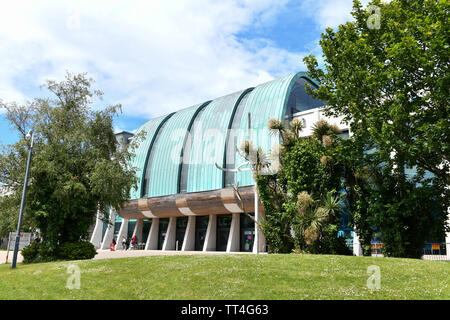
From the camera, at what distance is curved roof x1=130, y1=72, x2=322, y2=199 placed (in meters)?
36.8

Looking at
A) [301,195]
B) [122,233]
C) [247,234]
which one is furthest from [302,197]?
[122,233]

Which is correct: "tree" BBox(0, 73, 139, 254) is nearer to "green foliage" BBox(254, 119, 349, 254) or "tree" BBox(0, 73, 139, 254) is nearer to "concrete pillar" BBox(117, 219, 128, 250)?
"green foliage" BBox(254, 119, 349, 254)

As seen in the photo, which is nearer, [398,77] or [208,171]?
[398,77]

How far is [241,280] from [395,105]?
1013 centimetres

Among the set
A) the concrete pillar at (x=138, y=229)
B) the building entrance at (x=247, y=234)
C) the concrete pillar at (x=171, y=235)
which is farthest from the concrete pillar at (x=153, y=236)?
the building entrance at (x=247, y=234)

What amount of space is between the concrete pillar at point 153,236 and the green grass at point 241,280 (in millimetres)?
29698

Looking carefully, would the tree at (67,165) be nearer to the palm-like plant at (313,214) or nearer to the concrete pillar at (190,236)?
the palm-like plant at (313,214)

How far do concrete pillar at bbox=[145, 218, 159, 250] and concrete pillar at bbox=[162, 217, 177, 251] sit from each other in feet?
8.69

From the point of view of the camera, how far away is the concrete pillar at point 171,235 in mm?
42156

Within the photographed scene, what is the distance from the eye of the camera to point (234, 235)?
120ft

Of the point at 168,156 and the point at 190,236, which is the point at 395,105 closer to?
the point at 190,236

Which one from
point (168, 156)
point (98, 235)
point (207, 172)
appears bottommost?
point (98, 235)

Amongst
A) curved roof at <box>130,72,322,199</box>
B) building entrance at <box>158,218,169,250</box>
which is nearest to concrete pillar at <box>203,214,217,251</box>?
curved roof at <box>130,72,322,199</box>
